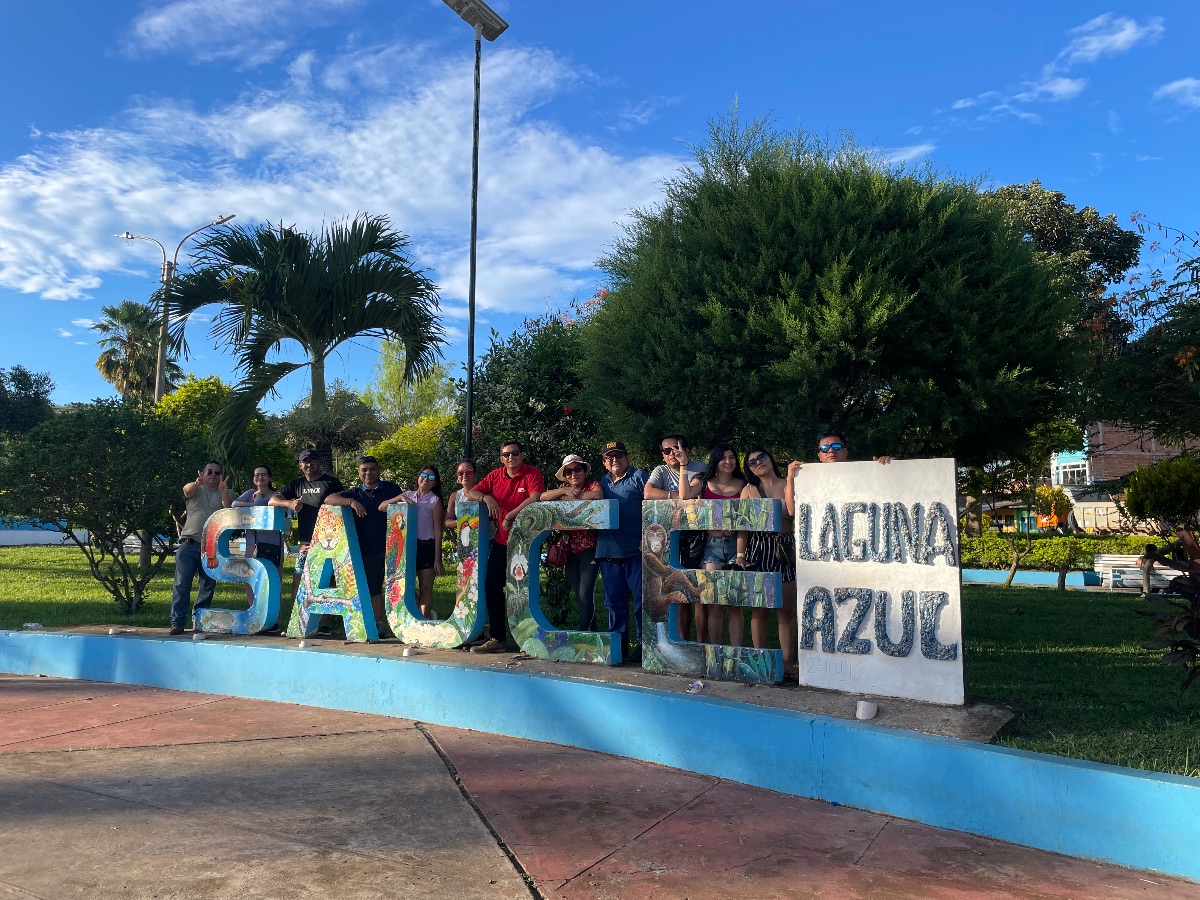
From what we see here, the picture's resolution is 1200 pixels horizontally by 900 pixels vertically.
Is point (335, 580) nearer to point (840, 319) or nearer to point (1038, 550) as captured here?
point (840, 319)

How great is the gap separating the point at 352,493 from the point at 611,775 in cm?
391

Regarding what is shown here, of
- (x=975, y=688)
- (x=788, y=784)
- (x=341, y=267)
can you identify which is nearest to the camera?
(x=788, y=784)

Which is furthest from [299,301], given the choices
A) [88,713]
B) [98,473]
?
[88,713]

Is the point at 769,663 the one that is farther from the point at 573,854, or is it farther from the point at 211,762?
the point at 211,762

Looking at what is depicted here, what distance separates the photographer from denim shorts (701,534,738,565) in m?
6.03

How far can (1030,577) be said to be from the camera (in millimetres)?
19250

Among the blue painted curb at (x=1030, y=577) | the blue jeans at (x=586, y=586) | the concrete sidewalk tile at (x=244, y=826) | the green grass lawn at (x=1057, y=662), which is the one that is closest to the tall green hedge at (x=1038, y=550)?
the blue painted curb at (x=1030, y=577)

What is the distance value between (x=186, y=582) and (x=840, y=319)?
6296 mm

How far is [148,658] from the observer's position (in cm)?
766

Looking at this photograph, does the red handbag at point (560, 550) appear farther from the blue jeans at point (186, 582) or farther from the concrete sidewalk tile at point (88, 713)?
the blue jeans at point (186, 582)

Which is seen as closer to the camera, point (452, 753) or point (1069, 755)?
point (1069, 755)

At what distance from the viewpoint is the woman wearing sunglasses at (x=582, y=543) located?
21.9 ft

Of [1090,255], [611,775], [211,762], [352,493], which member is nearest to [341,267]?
[352,493]

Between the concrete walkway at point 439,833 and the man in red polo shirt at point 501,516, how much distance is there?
153 centimetres
